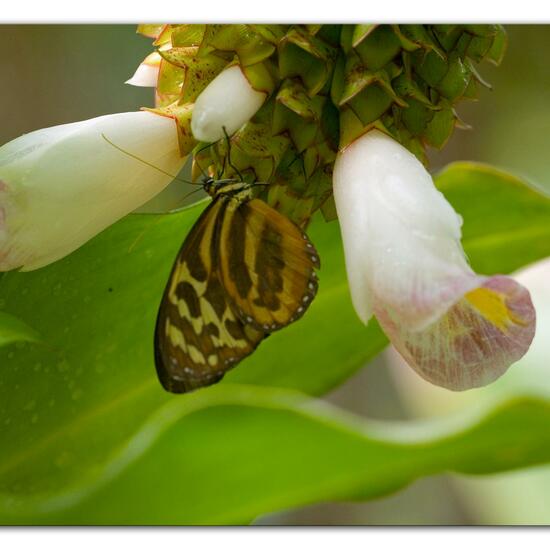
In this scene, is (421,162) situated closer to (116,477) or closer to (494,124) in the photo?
(116,477)

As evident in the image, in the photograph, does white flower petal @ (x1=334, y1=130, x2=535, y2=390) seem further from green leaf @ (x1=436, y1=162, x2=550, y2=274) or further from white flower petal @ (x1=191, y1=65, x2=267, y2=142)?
green leaf @ (x1=436, y1=162, x2=550, y2=274)

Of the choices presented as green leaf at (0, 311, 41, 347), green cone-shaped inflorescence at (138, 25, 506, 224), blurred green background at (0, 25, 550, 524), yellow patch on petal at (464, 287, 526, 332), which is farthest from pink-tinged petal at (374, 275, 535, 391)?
blurred green background at (0, 25, 550, 524)

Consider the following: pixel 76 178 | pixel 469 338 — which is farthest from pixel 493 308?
pixel 76 178

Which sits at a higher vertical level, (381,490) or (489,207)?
(489,207)

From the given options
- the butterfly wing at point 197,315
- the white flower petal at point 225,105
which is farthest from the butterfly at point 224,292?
the white flower petal at point 225,105

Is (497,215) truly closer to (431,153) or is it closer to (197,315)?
(431,153)
